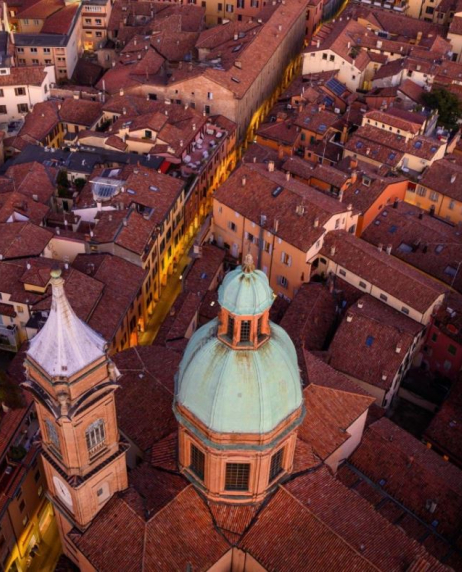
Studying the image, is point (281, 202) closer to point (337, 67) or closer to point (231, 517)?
point (231, 517)

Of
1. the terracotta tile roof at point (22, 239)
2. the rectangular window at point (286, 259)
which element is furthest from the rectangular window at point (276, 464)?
the terracotta tile roof at point (22, 239)

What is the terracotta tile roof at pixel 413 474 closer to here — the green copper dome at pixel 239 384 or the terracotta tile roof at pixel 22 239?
the green copper dome at pixel 239 384

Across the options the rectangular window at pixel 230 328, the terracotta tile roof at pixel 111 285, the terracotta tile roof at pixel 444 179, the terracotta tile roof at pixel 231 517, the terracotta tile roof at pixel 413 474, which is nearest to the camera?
the rectangular window at pixel 230 328

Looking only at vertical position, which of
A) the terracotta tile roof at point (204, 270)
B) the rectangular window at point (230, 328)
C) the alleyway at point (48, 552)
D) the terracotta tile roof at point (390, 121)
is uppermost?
the rectangular window at point (230, 328)

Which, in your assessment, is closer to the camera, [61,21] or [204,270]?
[204,270]

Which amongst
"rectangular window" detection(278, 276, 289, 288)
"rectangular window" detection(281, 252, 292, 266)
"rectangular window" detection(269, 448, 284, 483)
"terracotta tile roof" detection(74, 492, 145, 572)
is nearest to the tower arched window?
"terracotta tile roof" detection(74, 492, 145, 572)

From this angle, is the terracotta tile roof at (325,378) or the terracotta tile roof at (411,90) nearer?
the terracotta tile roof at (325,378)

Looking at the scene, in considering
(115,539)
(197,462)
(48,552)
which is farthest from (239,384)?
(48,552)
